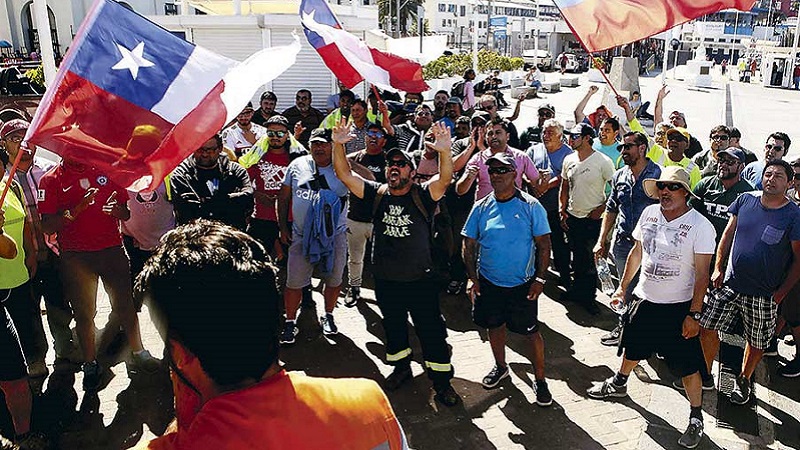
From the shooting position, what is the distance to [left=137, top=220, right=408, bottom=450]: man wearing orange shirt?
1468 mm

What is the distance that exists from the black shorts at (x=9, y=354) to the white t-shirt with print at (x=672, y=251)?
12.8 ft

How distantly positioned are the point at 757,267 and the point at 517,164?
2366 millimetres

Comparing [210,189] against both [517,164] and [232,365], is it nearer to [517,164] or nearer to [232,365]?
[517,164]

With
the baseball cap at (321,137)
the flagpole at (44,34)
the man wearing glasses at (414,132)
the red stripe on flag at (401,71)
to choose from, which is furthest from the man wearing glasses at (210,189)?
the man wearing glasses at (414,132)

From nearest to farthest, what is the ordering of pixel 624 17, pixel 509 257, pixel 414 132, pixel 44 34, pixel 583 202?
pixel 509 257
pixel 624 17
pixel 583 202
pixel 44 34
pixel 414 132

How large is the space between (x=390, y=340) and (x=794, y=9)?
9423 cm

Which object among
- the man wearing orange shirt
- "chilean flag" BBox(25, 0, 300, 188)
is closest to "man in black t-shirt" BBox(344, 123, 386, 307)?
"chilean flag" BBox(25, 0, 300, 188)

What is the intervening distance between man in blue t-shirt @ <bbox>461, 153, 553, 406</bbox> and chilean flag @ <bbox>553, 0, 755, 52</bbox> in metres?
1.30

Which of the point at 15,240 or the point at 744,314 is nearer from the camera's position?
the point at 15,240

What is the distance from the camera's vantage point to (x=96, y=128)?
142 inches

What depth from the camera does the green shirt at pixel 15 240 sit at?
13.3ft

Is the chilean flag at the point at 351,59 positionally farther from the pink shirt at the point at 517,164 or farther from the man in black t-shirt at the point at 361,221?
the pink shirt at the point at 517,164

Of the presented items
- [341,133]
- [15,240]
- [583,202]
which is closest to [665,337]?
[583,202]

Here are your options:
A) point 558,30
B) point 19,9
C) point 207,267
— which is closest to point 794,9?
point 558,30
